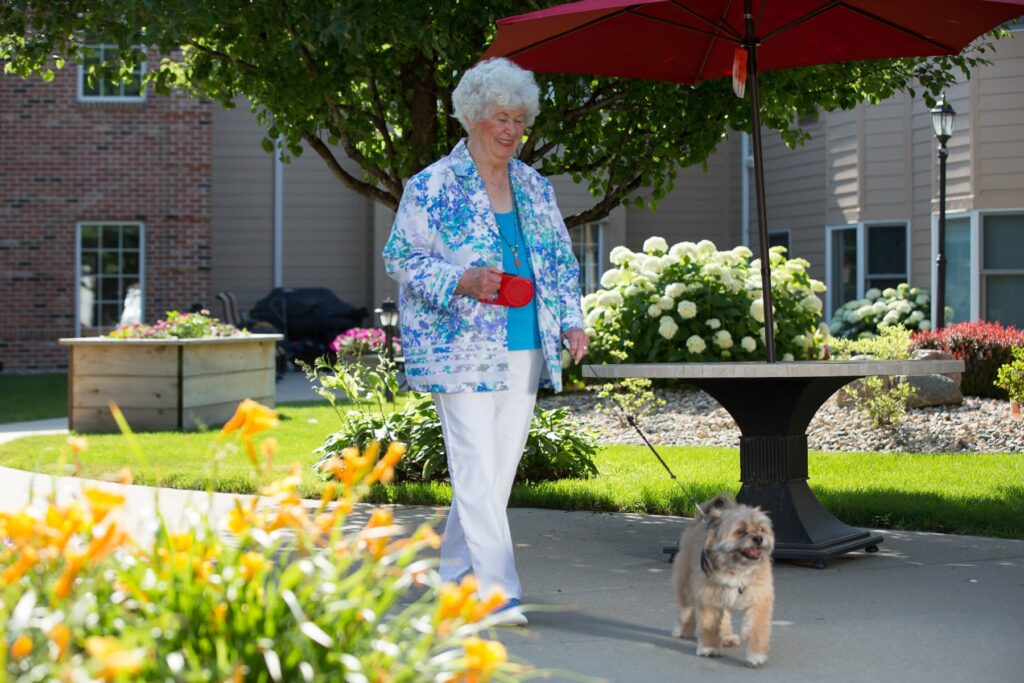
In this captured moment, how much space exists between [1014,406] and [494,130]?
24.6 ft

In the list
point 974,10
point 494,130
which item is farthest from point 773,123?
point 494,130

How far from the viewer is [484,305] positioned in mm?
4691

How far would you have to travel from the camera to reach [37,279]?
19797mm

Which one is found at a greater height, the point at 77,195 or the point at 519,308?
the point at 77,195

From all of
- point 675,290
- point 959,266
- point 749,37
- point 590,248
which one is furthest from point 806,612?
point 590,248

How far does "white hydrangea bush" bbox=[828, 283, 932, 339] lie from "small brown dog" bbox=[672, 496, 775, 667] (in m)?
12.7

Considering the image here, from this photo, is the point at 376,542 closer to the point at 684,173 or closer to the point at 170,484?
the point at 170,484

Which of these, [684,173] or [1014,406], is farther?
[684,173]

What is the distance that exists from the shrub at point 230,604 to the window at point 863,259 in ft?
53.1

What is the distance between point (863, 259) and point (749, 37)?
41.5 feet

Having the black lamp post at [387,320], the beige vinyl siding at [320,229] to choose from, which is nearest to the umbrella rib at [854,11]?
the black lamp post at [387,320]

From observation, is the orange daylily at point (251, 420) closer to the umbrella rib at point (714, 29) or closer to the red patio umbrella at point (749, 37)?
the red patio umbrella at point (749, 37)

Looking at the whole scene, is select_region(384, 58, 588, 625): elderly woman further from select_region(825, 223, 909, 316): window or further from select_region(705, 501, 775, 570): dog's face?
select_region(825, 223, 909, 316): window

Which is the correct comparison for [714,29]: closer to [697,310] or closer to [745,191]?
[697,310]
